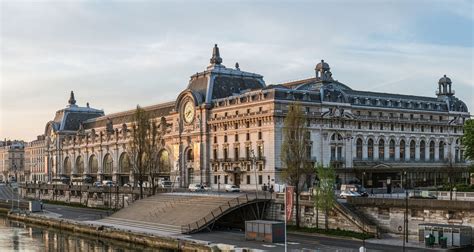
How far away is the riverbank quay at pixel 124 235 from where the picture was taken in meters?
64.1

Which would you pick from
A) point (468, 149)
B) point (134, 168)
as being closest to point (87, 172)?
point (134, 168)

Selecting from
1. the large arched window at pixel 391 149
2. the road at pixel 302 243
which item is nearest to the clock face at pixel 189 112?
the large arched window at pixel 391 149

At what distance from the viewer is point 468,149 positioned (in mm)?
89812

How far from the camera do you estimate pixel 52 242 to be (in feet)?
261

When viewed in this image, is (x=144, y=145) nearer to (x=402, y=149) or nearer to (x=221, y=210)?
(x=221, y=210)

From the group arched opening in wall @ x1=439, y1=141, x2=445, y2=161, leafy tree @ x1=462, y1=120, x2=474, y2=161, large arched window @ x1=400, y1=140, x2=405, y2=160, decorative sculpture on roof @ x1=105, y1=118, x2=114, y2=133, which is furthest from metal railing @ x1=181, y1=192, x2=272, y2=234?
decorative sculpture on roof @ x1=105, y1=118, x2=114, y2=133

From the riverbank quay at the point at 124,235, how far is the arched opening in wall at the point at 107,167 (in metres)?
62.5

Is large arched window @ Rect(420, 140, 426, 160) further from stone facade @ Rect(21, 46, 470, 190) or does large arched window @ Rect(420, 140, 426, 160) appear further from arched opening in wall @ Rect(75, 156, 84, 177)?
arched opening in wall @ Rect(75, 156, 84, 177)

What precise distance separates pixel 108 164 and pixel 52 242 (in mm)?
93403

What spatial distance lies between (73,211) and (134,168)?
59.9ft

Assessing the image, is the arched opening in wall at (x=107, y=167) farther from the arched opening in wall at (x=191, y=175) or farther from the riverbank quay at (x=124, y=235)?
the riverbank quay at (x=124, y=235)

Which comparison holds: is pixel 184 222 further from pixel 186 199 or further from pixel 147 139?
pixel 147 139

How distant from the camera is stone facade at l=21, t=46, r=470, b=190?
117 meters

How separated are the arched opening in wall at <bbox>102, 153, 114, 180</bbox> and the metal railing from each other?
308 ft
